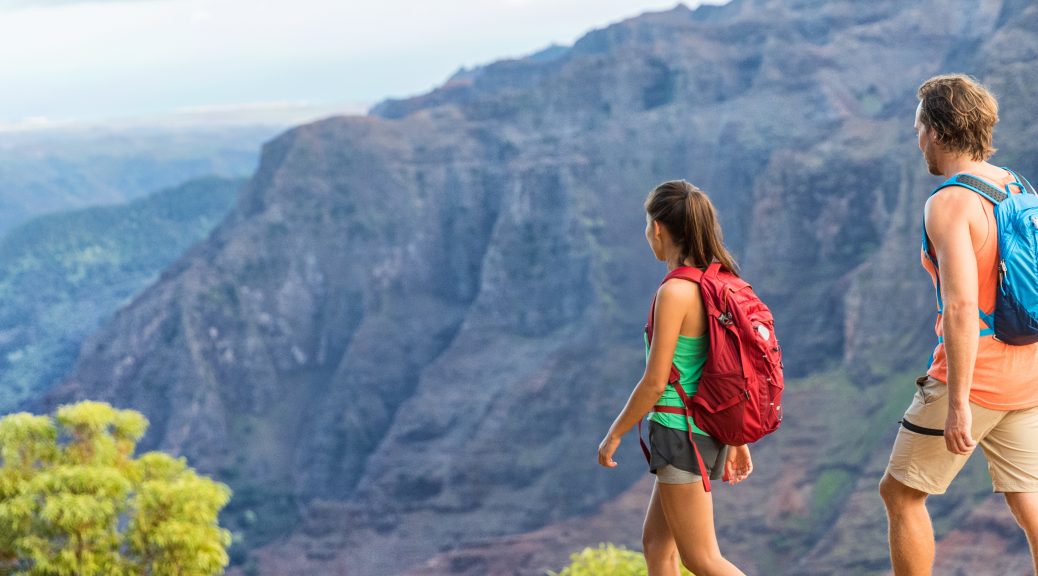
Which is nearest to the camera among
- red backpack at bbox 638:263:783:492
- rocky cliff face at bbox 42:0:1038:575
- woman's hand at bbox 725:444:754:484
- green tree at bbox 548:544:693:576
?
red backpack at bbox 638:263:783:492

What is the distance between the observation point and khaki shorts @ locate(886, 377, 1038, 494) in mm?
6355

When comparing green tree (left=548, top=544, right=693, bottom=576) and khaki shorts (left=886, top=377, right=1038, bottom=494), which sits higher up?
khaki shorts (left=886, top=377, right=1038, bottom=494)

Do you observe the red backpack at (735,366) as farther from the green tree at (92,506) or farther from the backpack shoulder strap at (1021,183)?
the green tree at (92,506)

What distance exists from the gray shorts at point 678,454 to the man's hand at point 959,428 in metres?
1.26

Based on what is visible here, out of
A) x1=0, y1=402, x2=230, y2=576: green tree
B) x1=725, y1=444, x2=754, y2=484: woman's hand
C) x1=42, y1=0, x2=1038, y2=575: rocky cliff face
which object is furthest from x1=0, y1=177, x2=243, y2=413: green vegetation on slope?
x1=725, y1=444, x2=754, y2=484: woman's hand

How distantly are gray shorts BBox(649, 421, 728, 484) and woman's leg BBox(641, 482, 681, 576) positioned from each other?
0.57 m

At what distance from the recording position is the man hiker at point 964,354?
5922mm

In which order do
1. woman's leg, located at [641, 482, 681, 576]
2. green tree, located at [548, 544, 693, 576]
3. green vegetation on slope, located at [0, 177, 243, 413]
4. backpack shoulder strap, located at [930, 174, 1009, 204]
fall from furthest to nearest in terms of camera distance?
green vegetation on slope, located at [0, 177, 243, 413], green tree, located at [548, 544, 693, 576], woman's leg, located at [641, 482, 681, 576], backpack shoulder strap, located at [930, 174, 1009, 204]

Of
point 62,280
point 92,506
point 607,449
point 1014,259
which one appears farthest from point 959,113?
point 62,280

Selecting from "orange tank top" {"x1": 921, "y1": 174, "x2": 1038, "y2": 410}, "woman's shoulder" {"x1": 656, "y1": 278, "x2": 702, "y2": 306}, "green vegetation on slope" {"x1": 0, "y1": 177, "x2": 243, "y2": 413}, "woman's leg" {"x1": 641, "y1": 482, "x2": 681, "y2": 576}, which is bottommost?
"green vegetation on slope" {"x1": 0, "y1": 177, "x2": 243, "y2": 413}

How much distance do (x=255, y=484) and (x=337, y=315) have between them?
21974 mm

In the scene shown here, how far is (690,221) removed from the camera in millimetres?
6363

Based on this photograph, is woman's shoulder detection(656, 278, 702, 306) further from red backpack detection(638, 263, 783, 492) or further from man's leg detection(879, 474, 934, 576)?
man's leg detection(879, 474, 934, 576)

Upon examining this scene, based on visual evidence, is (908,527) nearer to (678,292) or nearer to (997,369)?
(997,369)
